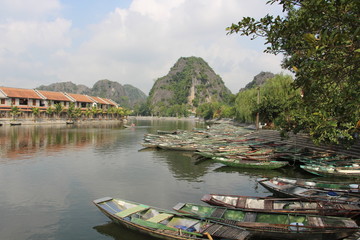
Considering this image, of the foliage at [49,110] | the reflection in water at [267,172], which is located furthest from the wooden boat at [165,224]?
the foliage at [49,110]

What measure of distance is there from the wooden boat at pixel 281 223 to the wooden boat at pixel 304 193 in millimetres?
2258

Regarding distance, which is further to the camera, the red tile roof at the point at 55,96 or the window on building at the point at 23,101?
the red tile roof at the point at 55,96

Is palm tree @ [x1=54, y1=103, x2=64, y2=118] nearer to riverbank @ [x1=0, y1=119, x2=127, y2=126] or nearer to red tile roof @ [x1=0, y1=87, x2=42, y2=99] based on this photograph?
riverbank @ [x1=0, y1=119, x2=127, y2=126]

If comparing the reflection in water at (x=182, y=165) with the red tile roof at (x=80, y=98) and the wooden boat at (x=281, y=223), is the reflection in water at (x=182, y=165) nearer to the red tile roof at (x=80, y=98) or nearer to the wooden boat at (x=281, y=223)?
the wooden boat at (x=281, y=223)

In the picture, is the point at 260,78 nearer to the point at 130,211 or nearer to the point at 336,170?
the point at 336,170

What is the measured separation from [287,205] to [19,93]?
2892 inches

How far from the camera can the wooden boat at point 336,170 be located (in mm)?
16047

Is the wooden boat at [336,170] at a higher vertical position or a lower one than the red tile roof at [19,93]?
lower

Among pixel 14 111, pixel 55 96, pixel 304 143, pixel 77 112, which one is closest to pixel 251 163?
pixel 304 143

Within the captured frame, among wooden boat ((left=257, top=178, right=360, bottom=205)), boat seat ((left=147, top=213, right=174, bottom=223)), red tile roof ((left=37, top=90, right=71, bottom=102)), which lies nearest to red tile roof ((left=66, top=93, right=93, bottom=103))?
red tile roof ((left=37, top=90, right=71, bottom=102))

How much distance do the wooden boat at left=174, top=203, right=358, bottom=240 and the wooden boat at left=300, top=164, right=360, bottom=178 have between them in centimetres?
857

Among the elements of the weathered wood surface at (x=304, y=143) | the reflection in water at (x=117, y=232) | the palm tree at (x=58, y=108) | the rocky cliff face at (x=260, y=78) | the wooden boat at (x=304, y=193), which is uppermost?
the rocky cliff face at (x=260, y=78)

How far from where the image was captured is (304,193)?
469 inches

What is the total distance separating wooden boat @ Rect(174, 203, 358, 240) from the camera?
8.11 meters
